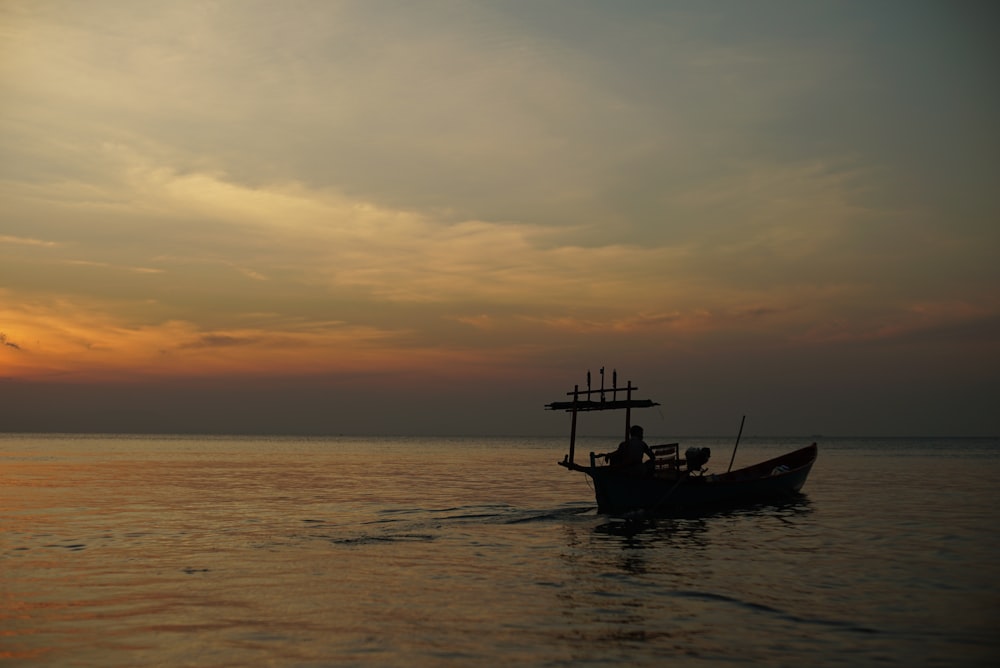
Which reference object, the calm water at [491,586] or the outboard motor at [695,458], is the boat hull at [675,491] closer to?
the outboard motor at [695,458]

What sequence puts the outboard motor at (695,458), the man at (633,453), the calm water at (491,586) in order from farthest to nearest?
the outboard motor at (695,458) → the man at (633,453) → the calm water at (491,586)

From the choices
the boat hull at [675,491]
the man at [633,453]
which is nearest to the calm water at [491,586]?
the boat hull at [675,491]

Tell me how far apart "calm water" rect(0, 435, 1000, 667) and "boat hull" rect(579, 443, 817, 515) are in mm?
1172

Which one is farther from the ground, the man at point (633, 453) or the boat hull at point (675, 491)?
the man at point (633, 453)

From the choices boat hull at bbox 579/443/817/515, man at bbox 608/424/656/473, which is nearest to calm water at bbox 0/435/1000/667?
boat hull at bbox 579/443/817/515

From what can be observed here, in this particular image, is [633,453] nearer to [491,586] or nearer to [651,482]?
[651,482]

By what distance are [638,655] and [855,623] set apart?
4.55 metres

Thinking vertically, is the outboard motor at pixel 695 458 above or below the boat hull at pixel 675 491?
above

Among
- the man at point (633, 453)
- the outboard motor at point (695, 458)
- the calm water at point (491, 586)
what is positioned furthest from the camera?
the outboard motor at point (695, 458)

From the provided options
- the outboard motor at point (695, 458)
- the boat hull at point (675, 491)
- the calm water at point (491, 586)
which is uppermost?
the outboard motor at point (695, 458)

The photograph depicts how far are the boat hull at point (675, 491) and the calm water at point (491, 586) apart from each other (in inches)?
46.1

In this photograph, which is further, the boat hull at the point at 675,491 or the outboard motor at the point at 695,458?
the outboard motor at the point at 695,458

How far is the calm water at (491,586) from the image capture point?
482 inches

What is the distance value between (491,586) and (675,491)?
46.9 feet
